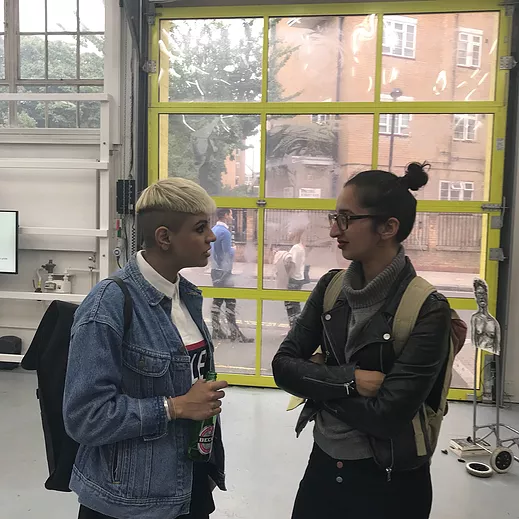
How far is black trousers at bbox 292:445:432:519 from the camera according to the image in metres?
1.19

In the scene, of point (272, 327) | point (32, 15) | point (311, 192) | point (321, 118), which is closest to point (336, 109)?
point (321, 118)

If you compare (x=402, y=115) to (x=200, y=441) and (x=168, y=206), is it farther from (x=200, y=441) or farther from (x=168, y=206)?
(x=200, y=441)

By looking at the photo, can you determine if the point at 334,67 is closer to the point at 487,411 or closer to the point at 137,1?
the point at 137,1

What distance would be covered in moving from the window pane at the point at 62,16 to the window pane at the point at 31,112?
0.57 meters

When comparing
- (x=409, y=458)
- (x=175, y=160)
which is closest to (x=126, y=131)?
(x=175, y=160)

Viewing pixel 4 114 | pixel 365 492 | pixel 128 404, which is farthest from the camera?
pixel 4 114

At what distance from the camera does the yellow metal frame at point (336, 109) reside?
3.93 meters

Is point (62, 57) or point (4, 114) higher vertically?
point (62, 57)

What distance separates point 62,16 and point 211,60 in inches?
60.1

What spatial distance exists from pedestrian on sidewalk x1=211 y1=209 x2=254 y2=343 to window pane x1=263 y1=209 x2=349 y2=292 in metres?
0.32

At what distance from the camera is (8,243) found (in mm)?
4281

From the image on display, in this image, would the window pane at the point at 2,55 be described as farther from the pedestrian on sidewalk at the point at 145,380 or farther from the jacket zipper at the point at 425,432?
the jacket zipper at the point at 425,432

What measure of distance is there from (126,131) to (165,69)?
2.07 ft

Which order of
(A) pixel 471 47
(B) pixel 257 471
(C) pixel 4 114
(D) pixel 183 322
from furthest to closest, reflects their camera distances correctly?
1. (C) pixel 4 114
2. (A) pixel 471 47
3. (B) pixel 257 471
4. (D) pixel 183 322
